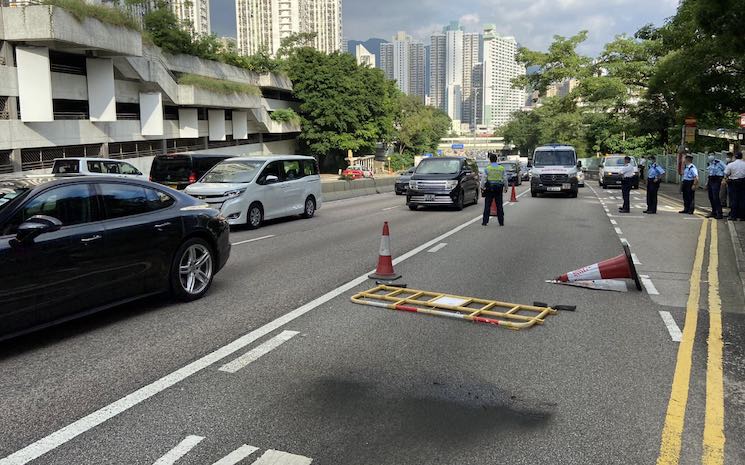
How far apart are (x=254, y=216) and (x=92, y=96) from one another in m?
24.6

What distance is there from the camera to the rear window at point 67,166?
18.6m

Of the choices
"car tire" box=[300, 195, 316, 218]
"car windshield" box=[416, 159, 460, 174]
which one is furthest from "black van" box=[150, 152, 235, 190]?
"car windshield" box=[416, 159, 460, 174]

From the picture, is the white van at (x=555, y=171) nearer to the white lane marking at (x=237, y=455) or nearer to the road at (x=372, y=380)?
the road at (x=372, y=380)

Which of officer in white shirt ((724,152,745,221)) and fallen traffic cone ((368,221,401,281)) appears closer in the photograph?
fallen traffic cone ((368,221,401,281))

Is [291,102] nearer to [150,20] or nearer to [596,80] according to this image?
[150,20]

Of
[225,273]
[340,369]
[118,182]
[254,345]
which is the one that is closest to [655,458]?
[340,369]

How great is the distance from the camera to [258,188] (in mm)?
15672

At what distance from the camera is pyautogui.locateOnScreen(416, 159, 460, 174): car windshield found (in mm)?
20328

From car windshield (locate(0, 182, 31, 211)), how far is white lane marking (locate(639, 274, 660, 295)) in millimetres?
7225

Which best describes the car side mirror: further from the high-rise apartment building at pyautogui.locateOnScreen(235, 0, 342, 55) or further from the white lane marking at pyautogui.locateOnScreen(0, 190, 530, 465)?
the high-rise apartment building at pyautogui.locateOnScreen(235, 0, 342, 55)

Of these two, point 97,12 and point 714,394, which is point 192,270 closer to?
point 714,394

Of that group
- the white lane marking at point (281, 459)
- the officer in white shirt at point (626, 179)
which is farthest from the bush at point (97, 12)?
the white lane marking at point (281, 459)

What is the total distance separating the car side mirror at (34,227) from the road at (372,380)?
1029mm

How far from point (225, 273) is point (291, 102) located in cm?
6060
